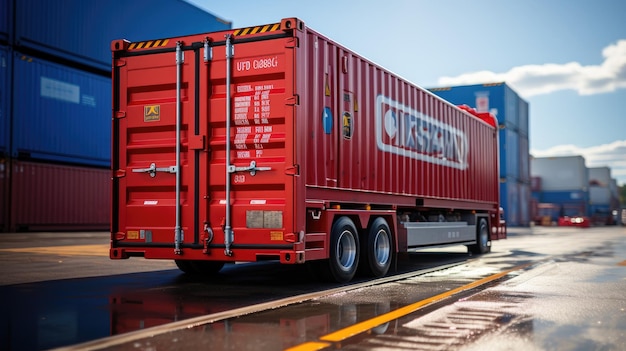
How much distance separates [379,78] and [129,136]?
4216mm

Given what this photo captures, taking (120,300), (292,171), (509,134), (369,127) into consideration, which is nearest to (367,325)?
(292,171)

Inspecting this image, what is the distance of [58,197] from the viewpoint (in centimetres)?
2766

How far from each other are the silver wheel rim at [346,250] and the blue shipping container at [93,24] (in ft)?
73.6

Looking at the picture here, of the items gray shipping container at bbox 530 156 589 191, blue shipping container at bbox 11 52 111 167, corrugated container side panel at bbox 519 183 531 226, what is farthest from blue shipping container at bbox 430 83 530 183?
blue shipping container at bbox 11 52 111 167

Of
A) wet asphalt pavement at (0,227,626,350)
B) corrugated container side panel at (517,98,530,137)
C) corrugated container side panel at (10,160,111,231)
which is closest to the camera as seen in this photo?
wet asphalt pavement at (0,227,626,350)

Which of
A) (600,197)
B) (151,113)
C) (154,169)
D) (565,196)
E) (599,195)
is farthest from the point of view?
(599,195)

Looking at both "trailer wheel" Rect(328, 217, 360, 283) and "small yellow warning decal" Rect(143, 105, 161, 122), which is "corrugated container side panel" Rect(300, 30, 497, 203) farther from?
"small yellow warning decal" Rect(143, 105, 161, 122)

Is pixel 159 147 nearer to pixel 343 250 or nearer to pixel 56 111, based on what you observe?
pixel 343 250

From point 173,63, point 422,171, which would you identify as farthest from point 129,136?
point 422,171

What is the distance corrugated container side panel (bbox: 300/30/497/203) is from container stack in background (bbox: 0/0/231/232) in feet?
62.9

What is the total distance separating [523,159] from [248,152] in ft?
158

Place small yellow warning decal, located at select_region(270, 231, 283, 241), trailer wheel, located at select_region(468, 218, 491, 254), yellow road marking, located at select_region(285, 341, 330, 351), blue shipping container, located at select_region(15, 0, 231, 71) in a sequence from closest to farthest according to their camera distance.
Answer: yellow road marking, located at select_region(285, 341, 330, 351) < small yellow warning decal, located at select_region(270, 231, 283, 241) < trailer wheel, located at select_region(468, 218, 491, 254) < blue shipping container, located at select_region(15, 0, 231, 71)

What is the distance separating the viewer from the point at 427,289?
336 inches

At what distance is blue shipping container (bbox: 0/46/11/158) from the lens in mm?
25983
